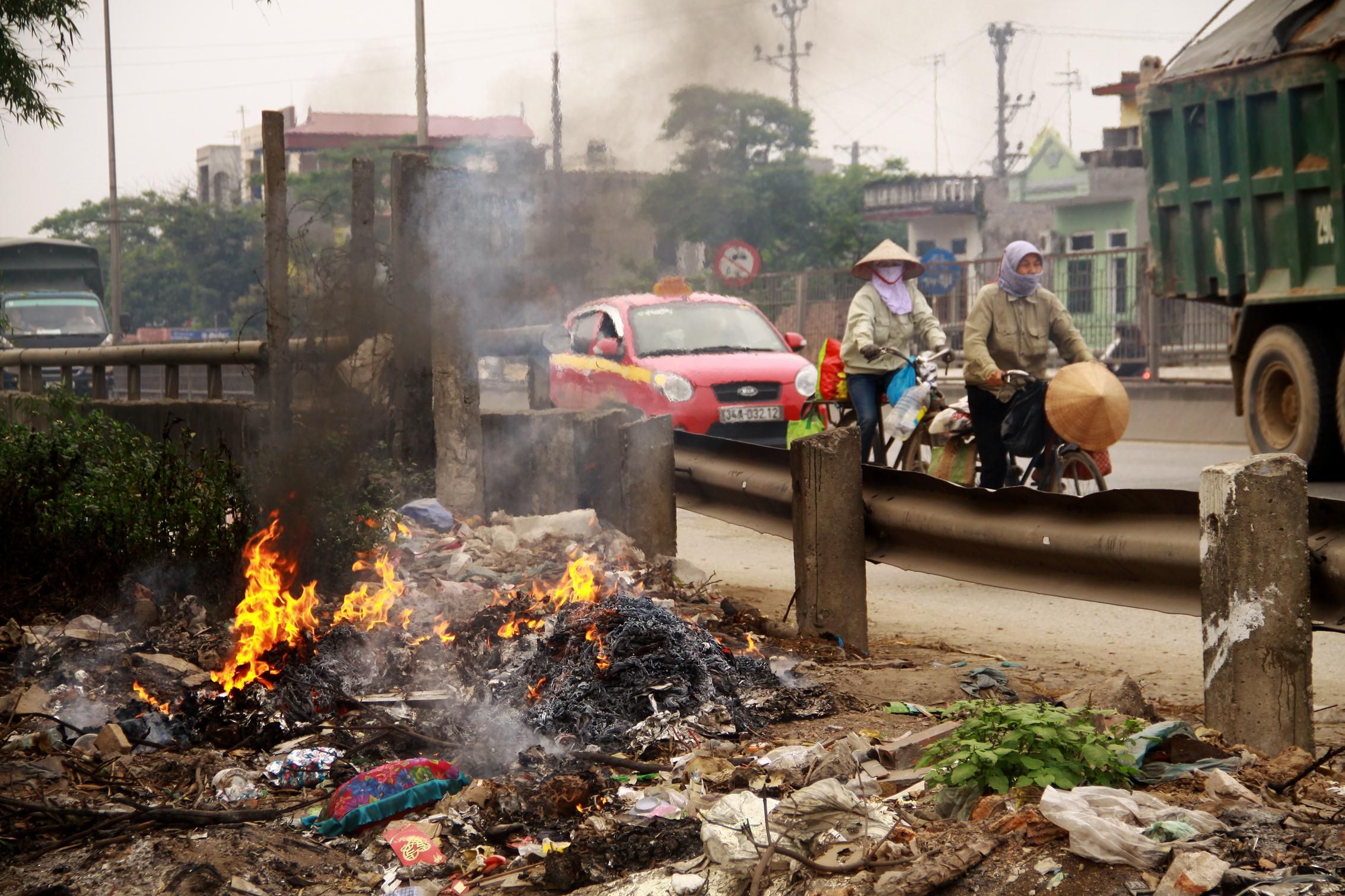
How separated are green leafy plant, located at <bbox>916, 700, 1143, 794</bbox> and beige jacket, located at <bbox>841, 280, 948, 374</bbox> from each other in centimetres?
700

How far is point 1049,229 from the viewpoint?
51.9m

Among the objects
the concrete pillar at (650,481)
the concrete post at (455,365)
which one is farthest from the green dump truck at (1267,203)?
the concrete pillar at (650,481)

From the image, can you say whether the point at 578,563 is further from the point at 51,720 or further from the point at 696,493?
the point at 51,720

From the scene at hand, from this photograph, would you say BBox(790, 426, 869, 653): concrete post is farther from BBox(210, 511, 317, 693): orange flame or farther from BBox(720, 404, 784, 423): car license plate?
BBox(720, 404, 784, 423): car license plate

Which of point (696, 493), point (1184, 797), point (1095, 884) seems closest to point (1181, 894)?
point (1095, 884)

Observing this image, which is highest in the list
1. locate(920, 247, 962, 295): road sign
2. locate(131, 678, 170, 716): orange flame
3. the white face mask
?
locate(920, 247, 962, 295): road sign

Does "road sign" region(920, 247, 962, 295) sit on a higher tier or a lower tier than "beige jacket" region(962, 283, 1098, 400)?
higher

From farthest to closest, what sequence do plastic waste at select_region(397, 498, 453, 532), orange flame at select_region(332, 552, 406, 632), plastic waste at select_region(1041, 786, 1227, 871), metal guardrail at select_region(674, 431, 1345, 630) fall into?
1. plastic waste at select_region(397, 498, 453, 532)
2. orange flame at select_region(332, 552, 406, 632)
3. metal guardrail at select_region(674, 431, 1345, 630)
4. plastic waste at select_region(1041, 786, 1227, 871)

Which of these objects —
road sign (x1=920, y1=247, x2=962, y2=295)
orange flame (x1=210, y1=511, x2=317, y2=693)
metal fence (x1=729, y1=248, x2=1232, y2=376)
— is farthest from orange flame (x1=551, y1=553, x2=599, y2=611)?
road sign (x1=920, y1=247, x2=962, y2=295)

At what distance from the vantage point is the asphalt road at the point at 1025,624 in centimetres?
608

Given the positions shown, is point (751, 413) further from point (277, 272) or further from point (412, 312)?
point (277, 272)

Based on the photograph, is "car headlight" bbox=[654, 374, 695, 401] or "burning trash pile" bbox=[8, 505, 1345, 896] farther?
"car headlight" bbox=[654, 374, 695, 401]

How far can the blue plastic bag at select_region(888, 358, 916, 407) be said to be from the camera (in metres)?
10.6

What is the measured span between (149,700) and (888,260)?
273 inches
